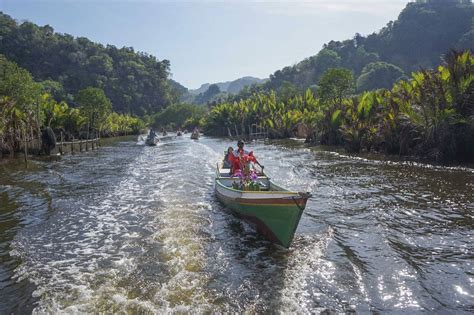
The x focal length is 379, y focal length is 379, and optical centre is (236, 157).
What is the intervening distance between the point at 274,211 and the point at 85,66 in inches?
5232

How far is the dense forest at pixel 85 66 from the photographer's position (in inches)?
4513

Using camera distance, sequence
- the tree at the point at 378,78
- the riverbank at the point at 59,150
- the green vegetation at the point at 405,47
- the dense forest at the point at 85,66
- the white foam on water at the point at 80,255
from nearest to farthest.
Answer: the white foam on water at the point at 80,255, the riverbank at the point at 59,150, the dense forest at the point at 85,66, the tree at the point at 378,78, the green vegetation at the point at 405,47

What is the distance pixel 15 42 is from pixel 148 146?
89458mm

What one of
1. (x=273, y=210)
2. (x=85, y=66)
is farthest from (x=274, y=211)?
(x=85, y=66)

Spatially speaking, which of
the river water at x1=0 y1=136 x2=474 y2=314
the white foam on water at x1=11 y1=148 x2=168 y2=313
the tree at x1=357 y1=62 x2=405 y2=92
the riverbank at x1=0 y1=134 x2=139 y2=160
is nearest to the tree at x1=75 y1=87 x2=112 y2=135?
the riverbank at x1=0 y1=134 x2=139 y2=160

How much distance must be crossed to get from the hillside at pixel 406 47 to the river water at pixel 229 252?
114 meters

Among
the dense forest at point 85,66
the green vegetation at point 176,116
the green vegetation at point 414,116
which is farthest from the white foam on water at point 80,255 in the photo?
the green vegetation at point 176,116

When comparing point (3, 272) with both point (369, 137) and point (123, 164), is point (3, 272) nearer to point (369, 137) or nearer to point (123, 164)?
point (123, 164)

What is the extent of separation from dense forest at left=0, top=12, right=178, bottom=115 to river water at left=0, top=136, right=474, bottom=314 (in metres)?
85.8

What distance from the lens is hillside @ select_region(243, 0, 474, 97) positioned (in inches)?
5522

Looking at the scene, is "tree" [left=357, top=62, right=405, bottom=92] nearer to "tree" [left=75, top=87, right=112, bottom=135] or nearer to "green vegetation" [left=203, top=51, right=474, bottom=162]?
"green vegetation" [left=203, top=51, right=474, bottom=162]

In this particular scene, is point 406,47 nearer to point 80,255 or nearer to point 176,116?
point 176,116

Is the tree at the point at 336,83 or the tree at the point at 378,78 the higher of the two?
the tree at the point at 378,78

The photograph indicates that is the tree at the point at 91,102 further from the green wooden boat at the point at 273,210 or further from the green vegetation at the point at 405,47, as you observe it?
the green vegetation at the point at 405,47
